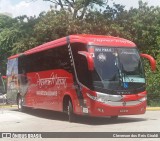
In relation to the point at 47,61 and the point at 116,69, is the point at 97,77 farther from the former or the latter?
the point at 47,61

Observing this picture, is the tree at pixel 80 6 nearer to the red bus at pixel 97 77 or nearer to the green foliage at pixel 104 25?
the green foliage at pixel 104 25

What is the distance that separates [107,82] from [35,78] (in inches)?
253

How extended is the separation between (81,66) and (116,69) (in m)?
1.28

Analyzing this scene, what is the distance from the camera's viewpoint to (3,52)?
48.2m

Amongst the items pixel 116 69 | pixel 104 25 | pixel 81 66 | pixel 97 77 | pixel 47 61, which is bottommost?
pixel 97 77

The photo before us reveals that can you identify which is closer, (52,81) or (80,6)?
(52,81)

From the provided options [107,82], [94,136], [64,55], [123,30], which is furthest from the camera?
[123,30]

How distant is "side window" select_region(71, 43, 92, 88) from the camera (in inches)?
576

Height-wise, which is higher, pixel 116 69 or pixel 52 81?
pixel 116 69

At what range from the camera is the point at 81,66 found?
14945 mm

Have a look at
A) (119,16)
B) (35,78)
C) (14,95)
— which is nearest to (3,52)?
(119,16)

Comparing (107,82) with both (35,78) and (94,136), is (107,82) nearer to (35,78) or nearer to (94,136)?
(94,136)

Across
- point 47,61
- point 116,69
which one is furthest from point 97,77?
point 47,61

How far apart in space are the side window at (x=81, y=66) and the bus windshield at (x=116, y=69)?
26 centimetres
